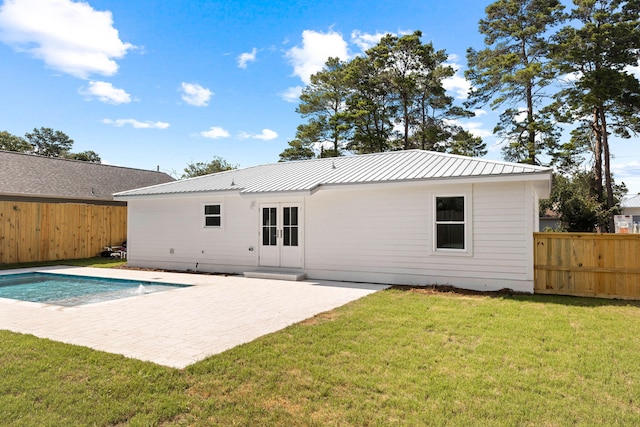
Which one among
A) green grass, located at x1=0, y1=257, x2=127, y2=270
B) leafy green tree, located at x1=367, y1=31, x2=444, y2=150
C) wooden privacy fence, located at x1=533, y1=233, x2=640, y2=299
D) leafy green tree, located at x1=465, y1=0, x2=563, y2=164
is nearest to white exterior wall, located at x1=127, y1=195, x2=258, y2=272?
green grass, located at x1=0, y1=257, x2=127, y2=270

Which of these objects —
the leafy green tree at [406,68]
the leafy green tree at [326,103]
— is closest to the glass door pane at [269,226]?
the leafy green tree at [326,103]

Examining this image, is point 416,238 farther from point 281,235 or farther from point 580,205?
point 580,205

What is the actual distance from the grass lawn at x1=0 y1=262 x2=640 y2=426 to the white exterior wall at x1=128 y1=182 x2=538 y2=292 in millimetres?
3071

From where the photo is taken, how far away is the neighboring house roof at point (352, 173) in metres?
8.62

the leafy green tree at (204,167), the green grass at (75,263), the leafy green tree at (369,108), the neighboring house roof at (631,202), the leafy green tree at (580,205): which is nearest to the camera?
the green grass at (75,263)

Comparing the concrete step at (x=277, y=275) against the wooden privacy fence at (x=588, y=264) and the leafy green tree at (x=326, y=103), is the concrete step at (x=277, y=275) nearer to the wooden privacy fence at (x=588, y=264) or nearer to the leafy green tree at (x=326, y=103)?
the wooden privacy fence at (x=588, y=264)

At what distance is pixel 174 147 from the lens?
3269 cm

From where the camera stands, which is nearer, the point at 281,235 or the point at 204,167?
the point at 281,235

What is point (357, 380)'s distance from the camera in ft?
12.1

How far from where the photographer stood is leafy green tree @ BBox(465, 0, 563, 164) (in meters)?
23.9

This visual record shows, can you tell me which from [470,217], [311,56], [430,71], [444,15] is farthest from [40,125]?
[470,217]

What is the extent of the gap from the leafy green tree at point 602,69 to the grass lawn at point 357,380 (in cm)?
2214

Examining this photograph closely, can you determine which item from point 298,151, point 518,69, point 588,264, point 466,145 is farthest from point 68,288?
point 518,69

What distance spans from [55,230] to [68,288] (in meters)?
6.91
